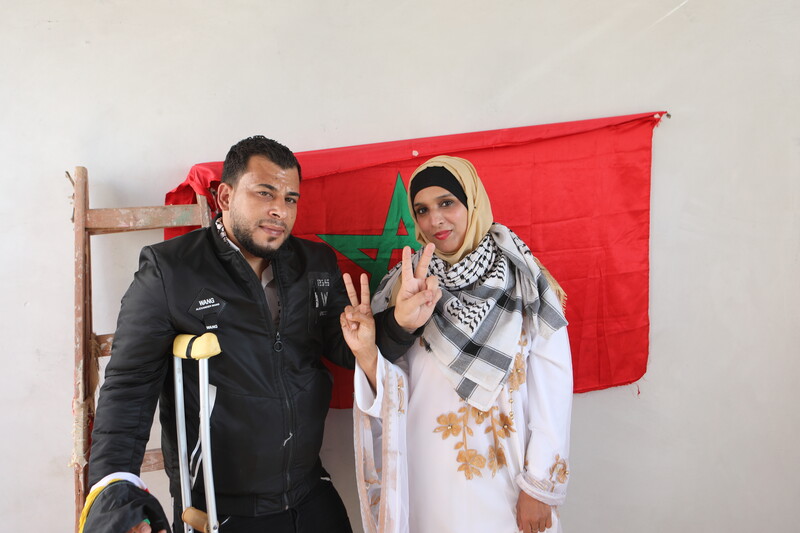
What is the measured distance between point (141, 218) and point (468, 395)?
1.15m

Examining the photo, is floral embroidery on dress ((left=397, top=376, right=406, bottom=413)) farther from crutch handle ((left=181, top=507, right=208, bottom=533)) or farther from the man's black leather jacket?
crutch handle ((left=181, top=507, right=208, bottom=533))

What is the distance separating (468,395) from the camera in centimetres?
137

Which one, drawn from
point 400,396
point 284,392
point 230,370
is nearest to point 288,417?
point 284,392

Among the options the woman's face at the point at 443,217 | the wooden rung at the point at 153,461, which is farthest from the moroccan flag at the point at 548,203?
the wooden rung at the point at 153,461

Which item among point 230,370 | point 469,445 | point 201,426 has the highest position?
point 230,370

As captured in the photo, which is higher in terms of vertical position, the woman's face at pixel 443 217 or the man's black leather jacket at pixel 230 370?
the woman's face at pixel 443 217

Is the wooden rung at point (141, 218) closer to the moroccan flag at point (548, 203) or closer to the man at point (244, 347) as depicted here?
the man at point (244, 347)

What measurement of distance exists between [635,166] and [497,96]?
555mm

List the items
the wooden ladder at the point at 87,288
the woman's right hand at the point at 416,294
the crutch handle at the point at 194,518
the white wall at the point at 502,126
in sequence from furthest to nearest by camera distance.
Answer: the white wall at the point at 502,126 → the wooden ladder at the point at 87,288 → the woman's right hand at the point at 416,294 → the crutch handle at the point at 194,518

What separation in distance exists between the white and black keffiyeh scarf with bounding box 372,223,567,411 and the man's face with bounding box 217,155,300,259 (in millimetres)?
479

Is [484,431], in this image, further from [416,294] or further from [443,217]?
[443,217]

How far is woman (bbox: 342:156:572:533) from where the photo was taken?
1369mm

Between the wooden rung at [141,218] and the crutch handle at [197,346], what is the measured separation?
51 centimetres

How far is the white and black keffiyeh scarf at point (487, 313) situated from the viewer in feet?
4.49
